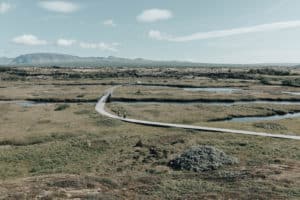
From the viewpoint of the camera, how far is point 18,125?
212 ft

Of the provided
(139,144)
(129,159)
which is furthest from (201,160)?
(139,144)

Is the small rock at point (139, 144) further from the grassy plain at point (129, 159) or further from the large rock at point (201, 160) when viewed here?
the large rock at point (201, 160)

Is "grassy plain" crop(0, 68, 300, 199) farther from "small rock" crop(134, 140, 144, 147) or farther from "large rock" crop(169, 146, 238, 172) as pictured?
"large rock" crop(169, 146, 238, 172)

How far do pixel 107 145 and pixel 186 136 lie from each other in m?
11.9

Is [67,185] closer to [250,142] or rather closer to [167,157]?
→ [167,157]

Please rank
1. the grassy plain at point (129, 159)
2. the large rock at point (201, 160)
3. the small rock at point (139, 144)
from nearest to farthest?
the grassy plain at point (129, 159) → the large rock at point (201, 160) → the small rock at point (139, 144)

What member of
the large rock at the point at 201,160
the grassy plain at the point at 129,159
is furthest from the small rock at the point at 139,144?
the large rock at the point at 201,160

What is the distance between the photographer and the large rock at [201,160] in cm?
3850

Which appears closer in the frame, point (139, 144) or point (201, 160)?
point (201, 160)

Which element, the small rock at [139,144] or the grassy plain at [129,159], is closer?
the grassy plain at [129,159]

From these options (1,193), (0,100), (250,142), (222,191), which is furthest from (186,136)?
(0,100)

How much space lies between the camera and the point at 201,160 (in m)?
39.2

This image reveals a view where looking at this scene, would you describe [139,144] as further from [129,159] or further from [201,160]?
[201,160]

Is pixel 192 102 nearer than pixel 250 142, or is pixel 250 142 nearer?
pixel 250 142
